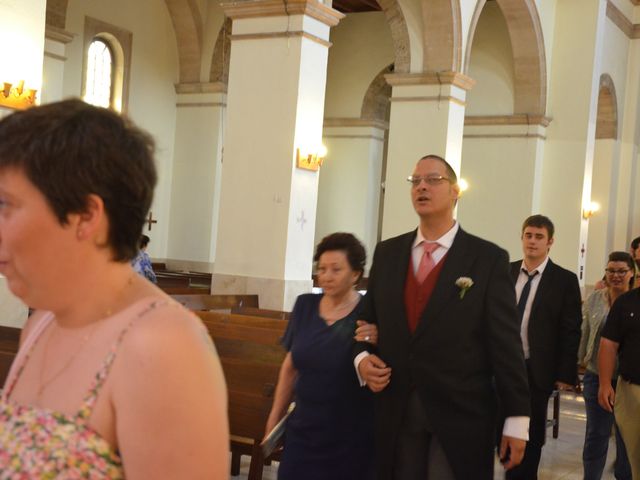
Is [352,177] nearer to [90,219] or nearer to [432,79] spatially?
[432,79]

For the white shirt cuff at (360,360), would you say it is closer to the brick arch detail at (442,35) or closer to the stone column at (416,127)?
the stone column at (416,127)

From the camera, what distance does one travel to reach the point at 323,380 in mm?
3609

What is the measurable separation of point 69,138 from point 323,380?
2463mm

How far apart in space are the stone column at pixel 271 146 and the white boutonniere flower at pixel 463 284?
264 inches

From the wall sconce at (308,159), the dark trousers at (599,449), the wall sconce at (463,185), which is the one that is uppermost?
the wall sconce at (463,185)

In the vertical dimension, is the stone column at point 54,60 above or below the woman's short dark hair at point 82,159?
above

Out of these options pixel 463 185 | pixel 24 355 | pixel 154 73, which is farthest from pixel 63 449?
pixel 154 73

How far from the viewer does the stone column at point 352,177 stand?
19047mm

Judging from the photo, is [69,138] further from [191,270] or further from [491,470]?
[191,270]

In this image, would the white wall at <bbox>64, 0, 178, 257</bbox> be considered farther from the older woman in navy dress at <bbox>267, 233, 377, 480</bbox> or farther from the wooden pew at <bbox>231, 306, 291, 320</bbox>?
the older woman in navy dress at <bbox>267, 233, 377, 480</bbox>

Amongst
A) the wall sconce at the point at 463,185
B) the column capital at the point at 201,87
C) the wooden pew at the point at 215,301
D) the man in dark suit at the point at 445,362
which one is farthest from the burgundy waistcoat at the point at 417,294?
the column capital at the point at 201,87

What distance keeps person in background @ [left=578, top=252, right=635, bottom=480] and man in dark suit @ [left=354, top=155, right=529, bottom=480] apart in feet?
8.12

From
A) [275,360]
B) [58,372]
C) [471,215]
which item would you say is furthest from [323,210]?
[58,372]

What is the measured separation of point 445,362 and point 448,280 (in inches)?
12.3
